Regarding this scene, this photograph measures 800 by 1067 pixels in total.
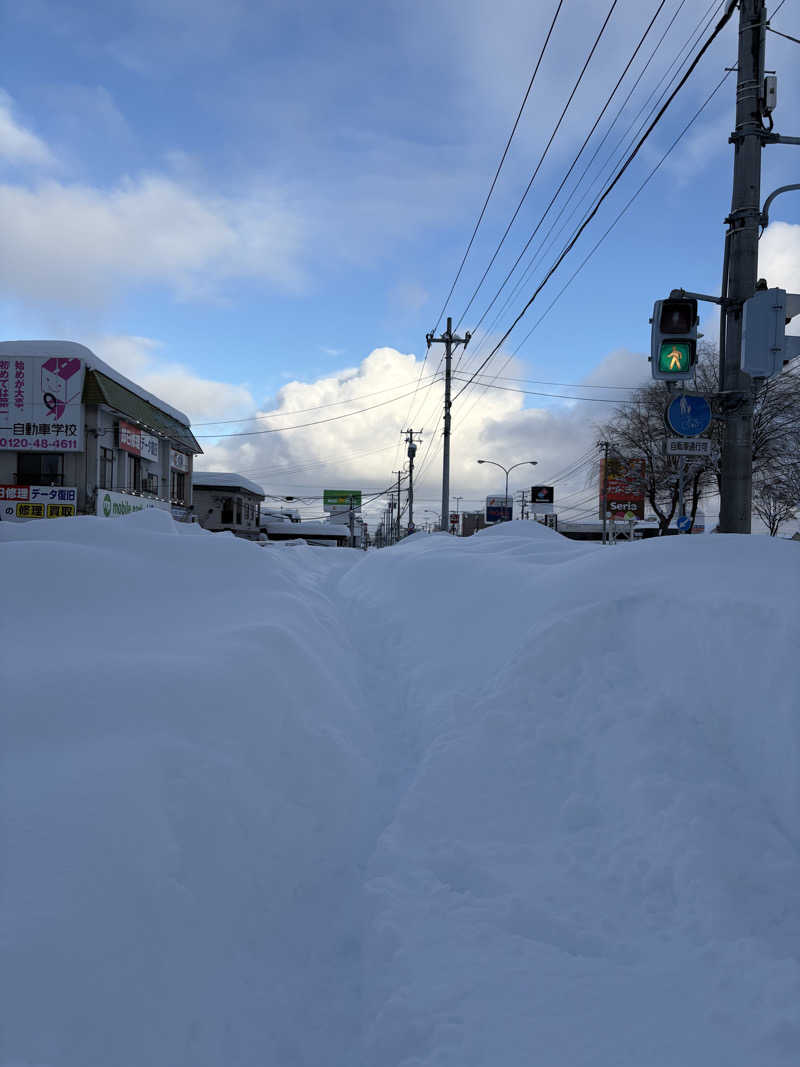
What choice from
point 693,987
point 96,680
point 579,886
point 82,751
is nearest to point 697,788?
point 579,886

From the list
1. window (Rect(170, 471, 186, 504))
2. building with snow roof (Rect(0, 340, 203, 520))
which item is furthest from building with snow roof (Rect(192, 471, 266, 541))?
building with snow roof (Rect(0, 340, 203, 520))

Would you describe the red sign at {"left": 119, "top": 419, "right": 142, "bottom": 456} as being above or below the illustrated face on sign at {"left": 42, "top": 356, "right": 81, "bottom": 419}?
below

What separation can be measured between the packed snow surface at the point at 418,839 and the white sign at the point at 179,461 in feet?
114

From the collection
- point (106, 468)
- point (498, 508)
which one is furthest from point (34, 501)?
point (498, 508)

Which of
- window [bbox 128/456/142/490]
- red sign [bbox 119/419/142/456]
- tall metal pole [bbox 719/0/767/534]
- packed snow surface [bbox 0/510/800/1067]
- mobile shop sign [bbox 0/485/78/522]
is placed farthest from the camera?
window [bbox 128/456/142/490]

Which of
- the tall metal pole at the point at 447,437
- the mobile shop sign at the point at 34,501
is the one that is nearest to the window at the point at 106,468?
the mobile shop sign at the point at 34,501

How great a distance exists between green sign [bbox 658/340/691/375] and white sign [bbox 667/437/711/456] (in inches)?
29.7

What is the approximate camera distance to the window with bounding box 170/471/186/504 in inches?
1556

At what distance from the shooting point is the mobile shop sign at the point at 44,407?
26641 mm

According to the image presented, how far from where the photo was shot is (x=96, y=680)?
380cm

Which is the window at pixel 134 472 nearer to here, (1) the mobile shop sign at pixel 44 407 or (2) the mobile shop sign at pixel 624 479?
(1) the mobile shop sign at pixel 44 407

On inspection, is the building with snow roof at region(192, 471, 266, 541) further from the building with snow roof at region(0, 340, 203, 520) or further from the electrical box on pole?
the electrical box on pole

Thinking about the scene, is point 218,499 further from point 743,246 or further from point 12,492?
point 743,246

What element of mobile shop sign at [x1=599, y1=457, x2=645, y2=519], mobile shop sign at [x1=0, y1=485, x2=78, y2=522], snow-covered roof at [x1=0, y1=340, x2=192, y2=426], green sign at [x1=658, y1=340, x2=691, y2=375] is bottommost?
mobile shop sign at [x1=0, y1=485, x2=78, y2=522]
